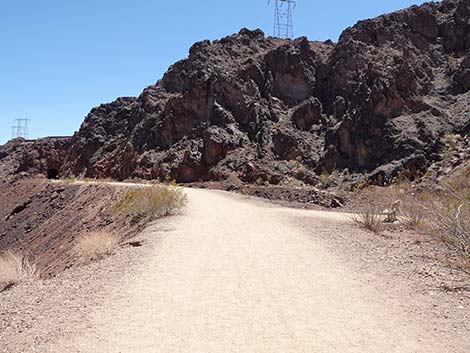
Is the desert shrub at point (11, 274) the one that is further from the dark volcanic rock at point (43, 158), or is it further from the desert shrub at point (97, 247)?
the dark volcanic rock at point (43, 158)

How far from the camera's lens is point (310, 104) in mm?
38625

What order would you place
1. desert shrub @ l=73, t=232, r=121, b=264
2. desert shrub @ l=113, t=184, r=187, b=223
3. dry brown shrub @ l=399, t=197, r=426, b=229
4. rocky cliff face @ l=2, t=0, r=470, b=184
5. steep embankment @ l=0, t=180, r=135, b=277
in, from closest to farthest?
desert shrub @ l=73, t=232, r=121, b=264
dry brown shrub @ l=399, t=197, r=426, b=229
desert shrub @ l=113, t=184, r=187, b=223
steep embankment @ l=0, t=180, r=135, b=277
rocky cliff face @ l=2, t=0, r=470, b=184

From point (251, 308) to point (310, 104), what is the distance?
3314cm

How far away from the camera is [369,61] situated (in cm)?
3716

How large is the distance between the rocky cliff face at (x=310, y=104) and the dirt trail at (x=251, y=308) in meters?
22.2

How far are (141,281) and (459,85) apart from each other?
33.1 m

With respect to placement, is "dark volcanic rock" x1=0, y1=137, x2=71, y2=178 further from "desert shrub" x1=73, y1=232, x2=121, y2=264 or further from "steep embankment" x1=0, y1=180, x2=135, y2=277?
"desert shrub" x1=73, y1=232, x2=121, y2=264

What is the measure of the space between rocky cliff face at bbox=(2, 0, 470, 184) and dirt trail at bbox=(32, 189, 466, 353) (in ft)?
72.9

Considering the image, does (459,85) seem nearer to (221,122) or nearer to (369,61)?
(369,61)

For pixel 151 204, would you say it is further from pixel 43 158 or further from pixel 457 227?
pixel 43 158

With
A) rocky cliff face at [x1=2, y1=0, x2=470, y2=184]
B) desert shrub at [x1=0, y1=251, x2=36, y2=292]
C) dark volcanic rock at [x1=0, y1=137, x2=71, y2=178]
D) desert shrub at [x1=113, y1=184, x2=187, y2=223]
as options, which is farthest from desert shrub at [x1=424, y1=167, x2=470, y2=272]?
dark volcanic rock at [x1=0, y1=137, x2=71, y2=178]

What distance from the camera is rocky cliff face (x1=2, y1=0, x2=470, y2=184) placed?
33406 millimetres

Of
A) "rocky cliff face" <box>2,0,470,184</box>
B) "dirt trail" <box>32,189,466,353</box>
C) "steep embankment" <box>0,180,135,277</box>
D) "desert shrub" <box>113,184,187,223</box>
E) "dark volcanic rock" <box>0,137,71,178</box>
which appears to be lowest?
"steep embankment" <box>0,180,135,277</box>

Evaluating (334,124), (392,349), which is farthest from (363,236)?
(334,124)
